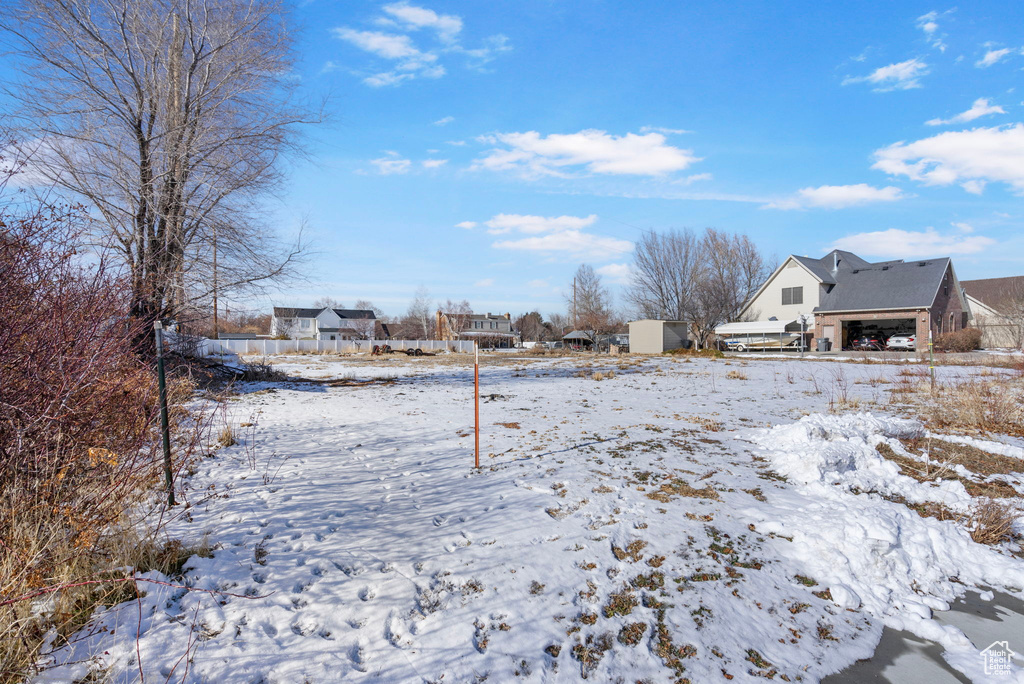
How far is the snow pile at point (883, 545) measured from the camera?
348 centimetres

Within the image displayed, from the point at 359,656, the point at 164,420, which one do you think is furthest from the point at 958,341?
the point at 164,420

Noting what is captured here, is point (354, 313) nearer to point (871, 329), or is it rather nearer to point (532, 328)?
point (532, 328)

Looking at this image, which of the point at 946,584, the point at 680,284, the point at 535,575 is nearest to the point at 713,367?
the point at 946,584

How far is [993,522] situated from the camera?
14.3 ft

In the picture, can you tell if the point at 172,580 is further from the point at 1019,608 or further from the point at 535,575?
the point at 1019,608

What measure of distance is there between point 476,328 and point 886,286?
48.0 m

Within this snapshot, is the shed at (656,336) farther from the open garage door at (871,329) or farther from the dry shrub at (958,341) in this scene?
the dry shrub at (958,341)

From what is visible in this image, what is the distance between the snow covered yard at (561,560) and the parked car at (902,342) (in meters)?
33.6

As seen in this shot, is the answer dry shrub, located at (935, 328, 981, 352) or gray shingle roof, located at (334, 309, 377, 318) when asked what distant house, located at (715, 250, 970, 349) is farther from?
gray shingle roof, located at (334, 309, 377, 318)

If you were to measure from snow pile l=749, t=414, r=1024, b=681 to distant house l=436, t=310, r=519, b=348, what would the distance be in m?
48.6

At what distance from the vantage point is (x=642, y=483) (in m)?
5.43

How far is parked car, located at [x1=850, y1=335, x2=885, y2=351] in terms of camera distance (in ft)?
116

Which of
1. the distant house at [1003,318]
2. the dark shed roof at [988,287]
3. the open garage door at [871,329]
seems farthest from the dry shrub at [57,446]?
the dark shed roof at [988,287]

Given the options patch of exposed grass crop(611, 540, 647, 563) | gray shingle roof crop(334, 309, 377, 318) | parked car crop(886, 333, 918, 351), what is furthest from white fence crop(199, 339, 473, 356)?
patch of exposed grass crop(611, 540, 647, 563)
